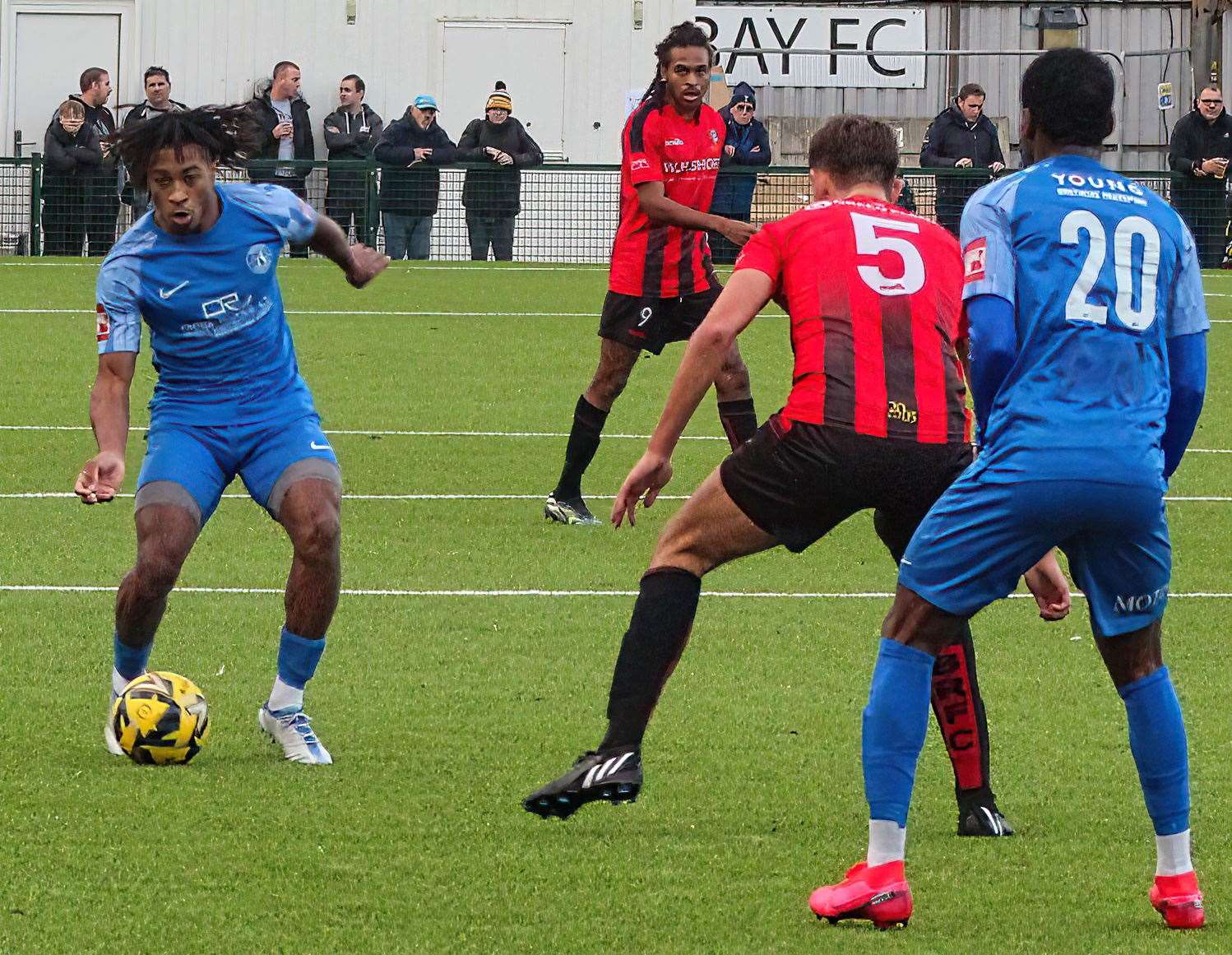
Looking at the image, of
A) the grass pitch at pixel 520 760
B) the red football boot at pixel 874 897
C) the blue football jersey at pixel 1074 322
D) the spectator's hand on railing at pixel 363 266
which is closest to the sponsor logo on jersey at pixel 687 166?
the grass pitch at pixel 520 760

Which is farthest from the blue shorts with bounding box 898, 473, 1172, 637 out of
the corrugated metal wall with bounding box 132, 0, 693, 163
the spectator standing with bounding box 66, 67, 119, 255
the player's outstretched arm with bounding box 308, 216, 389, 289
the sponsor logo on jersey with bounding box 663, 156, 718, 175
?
the corrugated metal wall with bounding box 132, 0, 693, 163

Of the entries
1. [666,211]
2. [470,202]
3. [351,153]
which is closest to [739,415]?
[666,211]

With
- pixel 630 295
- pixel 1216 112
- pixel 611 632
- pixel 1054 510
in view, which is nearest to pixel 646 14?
pixel 1216 112

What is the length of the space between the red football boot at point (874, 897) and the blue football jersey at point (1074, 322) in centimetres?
92

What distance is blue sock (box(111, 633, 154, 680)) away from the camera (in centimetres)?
642

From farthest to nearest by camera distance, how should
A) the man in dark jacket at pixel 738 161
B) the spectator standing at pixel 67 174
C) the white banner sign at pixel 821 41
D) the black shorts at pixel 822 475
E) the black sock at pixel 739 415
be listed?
the white banner sign at pixel 821 41 → the man in dark jacket at pixel 738 161 → the spectator standing at pixel 67 174 → the black sock at pixel 739 415 → the black shorts at pixel 822 475

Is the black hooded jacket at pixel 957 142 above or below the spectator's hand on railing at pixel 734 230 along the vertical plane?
above

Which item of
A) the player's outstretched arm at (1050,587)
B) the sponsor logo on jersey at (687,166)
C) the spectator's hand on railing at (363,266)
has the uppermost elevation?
the sponsor logo on jersey at (687,166)

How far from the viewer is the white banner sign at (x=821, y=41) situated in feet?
107

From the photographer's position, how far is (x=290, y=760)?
6.16m

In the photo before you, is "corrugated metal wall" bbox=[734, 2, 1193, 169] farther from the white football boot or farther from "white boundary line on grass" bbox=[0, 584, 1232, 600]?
the white football boot

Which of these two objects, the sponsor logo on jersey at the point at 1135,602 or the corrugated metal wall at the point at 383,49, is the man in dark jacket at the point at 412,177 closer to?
the corrugated metal wall at the point at 383,49

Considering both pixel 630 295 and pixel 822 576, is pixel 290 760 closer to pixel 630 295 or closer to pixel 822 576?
pixel 822 576

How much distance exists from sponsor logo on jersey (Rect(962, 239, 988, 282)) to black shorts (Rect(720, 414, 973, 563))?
705mm
